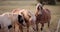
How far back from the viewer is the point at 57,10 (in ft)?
14.6

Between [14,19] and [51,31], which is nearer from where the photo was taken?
[14,19]

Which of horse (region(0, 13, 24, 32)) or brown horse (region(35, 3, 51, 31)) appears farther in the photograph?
brown horse (region(35, 3, 51, 31))

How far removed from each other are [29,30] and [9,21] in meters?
0.81

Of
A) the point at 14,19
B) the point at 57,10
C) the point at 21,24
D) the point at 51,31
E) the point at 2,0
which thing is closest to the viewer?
the point at 14,19

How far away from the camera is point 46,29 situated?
10.3 feet

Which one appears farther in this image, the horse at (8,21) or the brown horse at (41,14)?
the brown horse at (41,14)

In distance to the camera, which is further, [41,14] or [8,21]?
[41,14]

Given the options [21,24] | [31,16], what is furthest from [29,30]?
[21,24]

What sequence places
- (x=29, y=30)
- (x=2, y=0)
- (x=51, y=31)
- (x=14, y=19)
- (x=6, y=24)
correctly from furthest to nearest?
1. (x=2, y=0)
2. (x=51, y=31)
3. (x=29, y=30)
4. (x=14, y=19)
5. (x=6, y=24)

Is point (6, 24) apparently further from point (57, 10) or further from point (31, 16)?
point (57, 10)

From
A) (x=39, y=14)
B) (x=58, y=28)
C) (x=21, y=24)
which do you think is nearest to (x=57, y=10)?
(x=58, y=28)

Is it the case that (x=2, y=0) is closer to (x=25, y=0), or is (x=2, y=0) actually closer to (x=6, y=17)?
(x=25, y=0)

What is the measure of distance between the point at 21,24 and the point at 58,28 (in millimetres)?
994

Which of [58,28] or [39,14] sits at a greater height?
[39,14]
